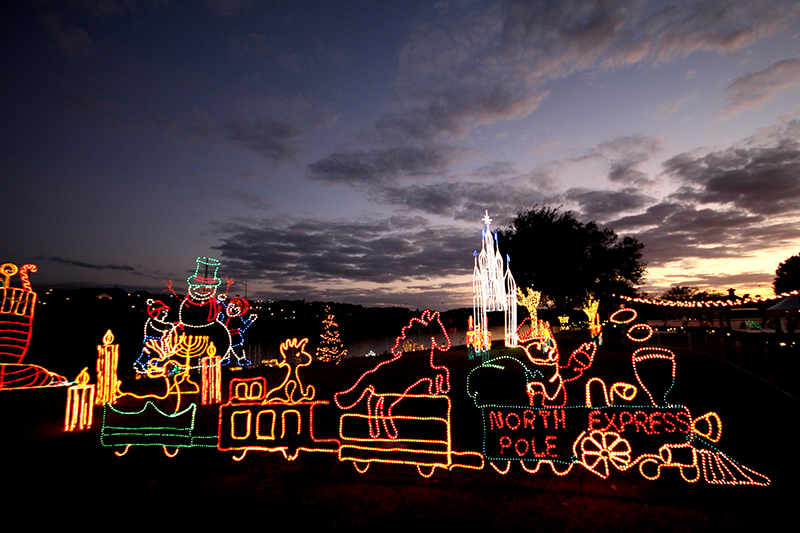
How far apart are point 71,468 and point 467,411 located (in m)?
7.29

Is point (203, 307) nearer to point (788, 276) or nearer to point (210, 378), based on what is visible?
point (210, 378)

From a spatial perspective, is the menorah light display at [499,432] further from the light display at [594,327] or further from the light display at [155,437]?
the light display at [594,327]

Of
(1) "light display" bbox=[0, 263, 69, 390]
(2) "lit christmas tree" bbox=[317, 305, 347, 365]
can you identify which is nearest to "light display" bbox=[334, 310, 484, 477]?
(1) "light display" bbox=[0, 263, 69, 390]

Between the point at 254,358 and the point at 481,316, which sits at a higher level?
the point at 481,316

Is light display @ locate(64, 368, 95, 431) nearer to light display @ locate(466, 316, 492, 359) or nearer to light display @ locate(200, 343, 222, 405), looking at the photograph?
light display @ locate(200, 343, 222, 405)

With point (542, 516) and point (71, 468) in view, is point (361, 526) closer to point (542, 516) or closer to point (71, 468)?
point (542, 516)

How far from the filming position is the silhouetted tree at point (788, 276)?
4807 centimetres

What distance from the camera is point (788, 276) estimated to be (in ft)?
169

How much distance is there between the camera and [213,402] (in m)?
10.5

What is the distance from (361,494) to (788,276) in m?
70.5

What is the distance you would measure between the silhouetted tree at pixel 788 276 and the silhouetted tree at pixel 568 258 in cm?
3391

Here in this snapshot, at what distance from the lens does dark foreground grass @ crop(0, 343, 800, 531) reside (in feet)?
14.2

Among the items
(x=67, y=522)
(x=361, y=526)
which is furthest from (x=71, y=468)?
(x=361, y=526)

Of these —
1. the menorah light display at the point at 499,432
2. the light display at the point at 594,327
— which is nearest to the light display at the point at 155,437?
the menorah light display at the point at 499,432
